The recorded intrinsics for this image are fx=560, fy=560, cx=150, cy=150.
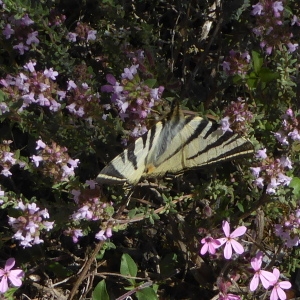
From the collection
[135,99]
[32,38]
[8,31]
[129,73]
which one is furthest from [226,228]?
[8,31]

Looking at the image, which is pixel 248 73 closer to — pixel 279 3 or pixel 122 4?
pixel 279 3

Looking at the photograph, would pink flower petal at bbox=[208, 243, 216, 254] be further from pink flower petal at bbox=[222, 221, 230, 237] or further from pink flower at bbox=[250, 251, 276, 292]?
pink flower at bbox=[250, 251, 276, 292]

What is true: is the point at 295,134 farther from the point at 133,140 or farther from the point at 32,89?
the point at 32,89

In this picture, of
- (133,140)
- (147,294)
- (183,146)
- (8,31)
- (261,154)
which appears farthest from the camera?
(147,294)

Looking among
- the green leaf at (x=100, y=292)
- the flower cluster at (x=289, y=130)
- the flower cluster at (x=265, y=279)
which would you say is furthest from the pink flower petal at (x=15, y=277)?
the flower cluster at (x=289, y=130)

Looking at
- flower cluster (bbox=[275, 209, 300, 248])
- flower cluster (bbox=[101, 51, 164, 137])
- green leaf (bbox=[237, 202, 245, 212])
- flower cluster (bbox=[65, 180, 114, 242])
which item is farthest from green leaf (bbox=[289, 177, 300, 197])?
flower cluster (bbox=[65, 180, 114, 242])

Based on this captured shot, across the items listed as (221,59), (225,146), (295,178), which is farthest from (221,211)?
(221,59)
